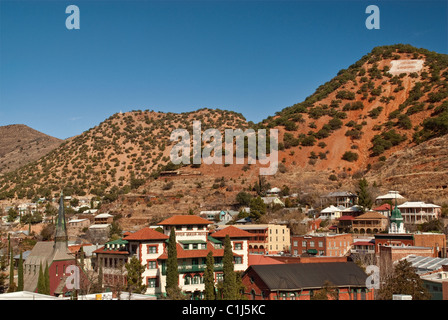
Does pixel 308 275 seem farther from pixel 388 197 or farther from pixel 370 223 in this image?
pixel 388 197

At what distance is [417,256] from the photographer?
4484 cm

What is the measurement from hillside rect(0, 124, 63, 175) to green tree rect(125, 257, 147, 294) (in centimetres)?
13372

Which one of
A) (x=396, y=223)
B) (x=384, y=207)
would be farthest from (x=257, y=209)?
(x=396, y=223)

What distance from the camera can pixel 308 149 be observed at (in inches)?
4021

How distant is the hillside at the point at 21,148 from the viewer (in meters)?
167

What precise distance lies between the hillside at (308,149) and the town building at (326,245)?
2118 cm

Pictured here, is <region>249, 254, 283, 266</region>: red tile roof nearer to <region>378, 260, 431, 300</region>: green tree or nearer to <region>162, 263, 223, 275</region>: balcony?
<region>162, 263, 223, 275</region>: balcony

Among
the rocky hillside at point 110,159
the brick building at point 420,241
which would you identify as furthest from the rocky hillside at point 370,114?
the brick building at point 420,241

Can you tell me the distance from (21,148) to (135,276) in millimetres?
158241

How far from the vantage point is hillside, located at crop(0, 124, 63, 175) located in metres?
167

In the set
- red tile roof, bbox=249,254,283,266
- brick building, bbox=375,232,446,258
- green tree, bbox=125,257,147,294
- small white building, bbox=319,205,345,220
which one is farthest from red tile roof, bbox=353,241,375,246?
green tree, bbox=125,257,147,294

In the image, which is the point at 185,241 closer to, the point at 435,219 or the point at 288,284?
the point at 288,284
